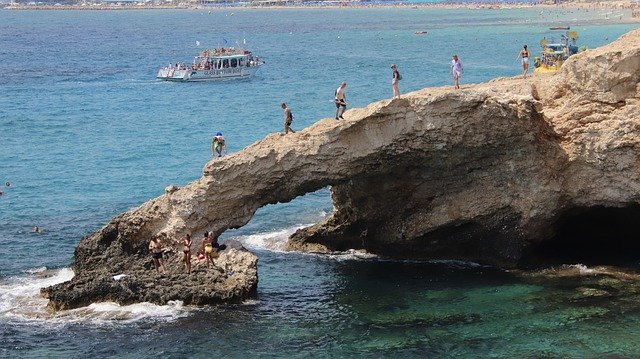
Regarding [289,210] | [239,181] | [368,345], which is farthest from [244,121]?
[368,345]

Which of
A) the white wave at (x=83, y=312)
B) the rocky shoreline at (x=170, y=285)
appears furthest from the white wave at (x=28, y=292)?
the rocky shoreline at (x=170, y=285)

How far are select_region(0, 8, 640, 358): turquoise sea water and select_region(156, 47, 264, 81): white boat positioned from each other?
2.43m

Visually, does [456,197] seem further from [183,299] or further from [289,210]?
[289,210]

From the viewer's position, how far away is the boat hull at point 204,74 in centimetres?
10056

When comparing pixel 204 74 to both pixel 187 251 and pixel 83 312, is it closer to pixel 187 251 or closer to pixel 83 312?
pixel 187 251

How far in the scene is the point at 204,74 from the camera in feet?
331

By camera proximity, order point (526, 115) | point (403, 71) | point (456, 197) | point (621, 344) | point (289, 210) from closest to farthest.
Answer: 1. point (621, 344)
2. point (526, 115)
3. point (456, 197)
4. point (289, 210)
5. point (403, 71)

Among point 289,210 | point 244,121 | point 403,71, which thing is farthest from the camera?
point 403,71

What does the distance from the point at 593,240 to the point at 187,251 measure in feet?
47.3

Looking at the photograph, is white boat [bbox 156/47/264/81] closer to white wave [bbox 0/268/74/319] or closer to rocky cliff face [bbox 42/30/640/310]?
white wave [bbox 0/268/74/319]

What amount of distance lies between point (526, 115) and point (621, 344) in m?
7.82

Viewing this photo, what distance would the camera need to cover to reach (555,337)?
90.5ft


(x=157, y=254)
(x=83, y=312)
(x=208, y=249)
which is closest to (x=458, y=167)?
(x=208, y=249)

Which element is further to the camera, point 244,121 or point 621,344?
point 244,121
